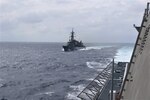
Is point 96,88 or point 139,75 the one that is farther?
point 96,88

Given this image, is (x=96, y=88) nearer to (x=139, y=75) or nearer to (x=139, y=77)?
(x=139, y=75)

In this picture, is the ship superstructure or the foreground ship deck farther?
the foreground ship deck

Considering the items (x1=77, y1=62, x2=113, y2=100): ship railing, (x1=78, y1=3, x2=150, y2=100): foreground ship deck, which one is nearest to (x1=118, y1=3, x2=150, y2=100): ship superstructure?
(x1=78, y1=3, x2=150, y2=100): foreground ship deck

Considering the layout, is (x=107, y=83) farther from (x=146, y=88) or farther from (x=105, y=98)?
(x=146, y=88)

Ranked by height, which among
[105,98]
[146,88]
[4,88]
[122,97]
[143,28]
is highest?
[143,28]

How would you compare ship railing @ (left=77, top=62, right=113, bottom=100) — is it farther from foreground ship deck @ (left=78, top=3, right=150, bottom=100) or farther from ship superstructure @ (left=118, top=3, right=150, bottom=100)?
foreground ship deck @ (left=78, top=3, right=150, bottom=100)

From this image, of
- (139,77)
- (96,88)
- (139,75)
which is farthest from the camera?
(96,88)

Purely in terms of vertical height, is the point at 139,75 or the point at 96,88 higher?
the point at 139,75

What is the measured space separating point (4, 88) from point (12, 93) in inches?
242

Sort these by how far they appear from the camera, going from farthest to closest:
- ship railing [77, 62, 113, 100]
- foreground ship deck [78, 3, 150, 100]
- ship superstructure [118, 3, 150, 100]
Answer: ship railing [77, 62, 113, 100] < foreground ship deck [78, 3, 150, 100] < ship superstructure [118, 3, 150, 100]

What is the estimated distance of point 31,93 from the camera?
155 ft

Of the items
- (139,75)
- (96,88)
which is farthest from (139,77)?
(96,88)

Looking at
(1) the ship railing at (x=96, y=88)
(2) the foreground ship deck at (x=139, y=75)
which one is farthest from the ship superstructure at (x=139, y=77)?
(1) the ship railing at (x=96, y=88)

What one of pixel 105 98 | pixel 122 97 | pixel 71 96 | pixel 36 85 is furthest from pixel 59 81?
pixel 122 97
